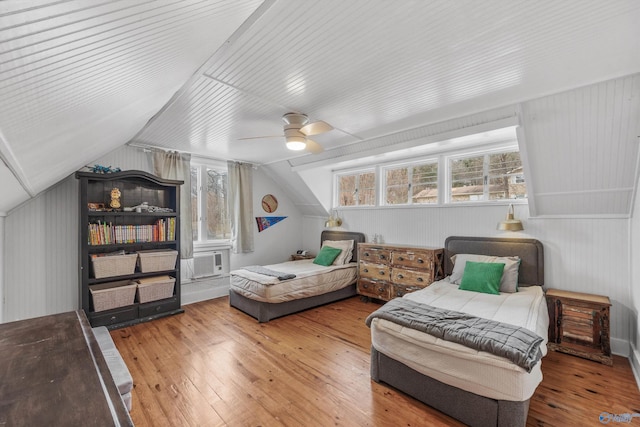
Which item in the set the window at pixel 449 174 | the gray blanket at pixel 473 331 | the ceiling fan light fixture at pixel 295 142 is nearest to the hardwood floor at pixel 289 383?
the gray blanket at pixel 473 331

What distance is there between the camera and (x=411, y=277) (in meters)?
3.93

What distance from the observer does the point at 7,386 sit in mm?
833

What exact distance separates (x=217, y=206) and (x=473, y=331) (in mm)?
4363

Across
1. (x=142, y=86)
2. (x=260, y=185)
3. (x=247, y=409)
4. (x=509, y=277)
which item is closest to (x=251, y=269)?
(x=260, y=185)

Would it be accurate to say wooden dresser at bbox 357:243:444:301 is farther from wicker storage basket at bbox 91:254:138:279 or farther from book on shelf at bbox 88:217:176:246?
wicker storage basket at bbox 91:254:138:279

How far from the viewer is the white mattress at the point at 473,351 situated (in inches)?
67.1

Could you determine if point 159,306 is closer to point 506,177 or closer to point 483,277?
point 483,277

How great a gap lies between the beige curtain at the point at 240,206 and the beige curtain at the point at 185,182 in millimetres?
764

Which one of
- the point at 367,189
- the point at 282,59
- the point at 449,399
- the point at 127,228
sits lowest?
the point at 449,399

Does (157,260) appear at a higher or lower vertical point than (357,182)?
lower

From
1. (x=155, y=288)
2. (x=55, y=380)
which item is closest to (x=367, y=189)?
(x=155, y=288)

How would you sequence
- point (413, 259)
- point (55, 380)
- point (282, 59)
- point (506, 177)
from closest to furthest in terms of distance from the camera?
point (55, 380) → point (282, 59) → point (506, 177) → point (413, 259)

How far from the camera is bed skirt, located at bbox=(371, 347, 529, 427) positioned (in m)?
1.71

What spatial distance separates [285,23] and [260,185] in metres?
4.12
